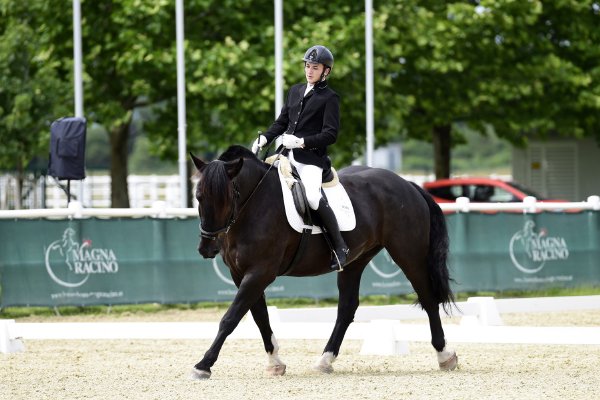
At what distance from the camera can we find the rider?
1009 cm

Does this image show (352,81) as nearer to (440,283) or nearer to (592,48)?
(592,48)

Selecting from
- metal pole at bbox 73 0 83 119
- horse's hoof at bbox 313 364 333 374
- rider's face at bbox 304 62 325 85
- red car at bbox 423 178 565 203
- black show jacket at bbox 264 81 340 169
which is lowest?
horse's hoof at bbox 313 364 333 374

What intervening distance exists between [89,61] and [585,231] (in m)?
13.2

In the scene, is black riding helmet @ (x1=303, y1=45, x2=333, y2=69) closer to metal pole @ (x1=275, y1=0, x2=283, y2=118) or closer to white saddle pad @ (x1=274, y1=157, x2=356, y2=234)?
white saddle pad @ (x1=274, y1=157, x2=356, y2=234)

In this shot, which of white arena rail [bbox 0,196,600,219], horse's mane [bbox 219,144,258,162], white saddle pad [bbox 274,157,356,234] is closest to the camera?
horse's mane [bbox 219,144,258,162]

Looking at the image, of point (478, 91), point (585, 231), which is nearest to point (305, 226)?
point (585, 231)

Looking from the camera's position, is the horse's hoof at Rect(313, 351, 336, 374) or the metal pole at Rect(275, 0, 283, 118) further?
the metal pole at Rect(275, 0, 283, 118)

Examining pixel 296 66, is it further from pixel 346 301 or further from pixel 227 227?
pixel 227 227

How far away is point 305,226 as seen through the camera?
33.3 ft

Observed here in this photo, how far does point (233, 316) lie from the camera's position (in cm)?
962

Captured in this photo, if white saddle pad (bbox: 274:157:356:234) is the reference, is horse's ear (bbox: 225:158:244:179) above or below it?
above

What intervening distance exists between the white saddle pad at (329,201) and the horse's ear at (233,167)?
48 centimetres

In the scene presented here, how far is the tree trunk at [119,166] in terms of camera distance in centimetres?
2972

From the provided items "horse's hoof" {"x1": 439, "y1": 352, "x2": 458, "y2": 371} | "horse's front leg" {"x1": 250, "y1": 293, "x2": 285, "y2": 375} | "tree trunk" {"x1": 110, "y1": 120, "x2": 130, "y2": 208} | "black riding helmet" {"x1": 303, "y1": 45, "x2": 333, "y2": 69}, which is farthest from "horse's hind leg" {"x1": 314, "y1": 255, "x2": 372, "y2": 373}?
"tree trunk" {"x1": 110, "y1": 120, "x2": 130, "y2": 208}
